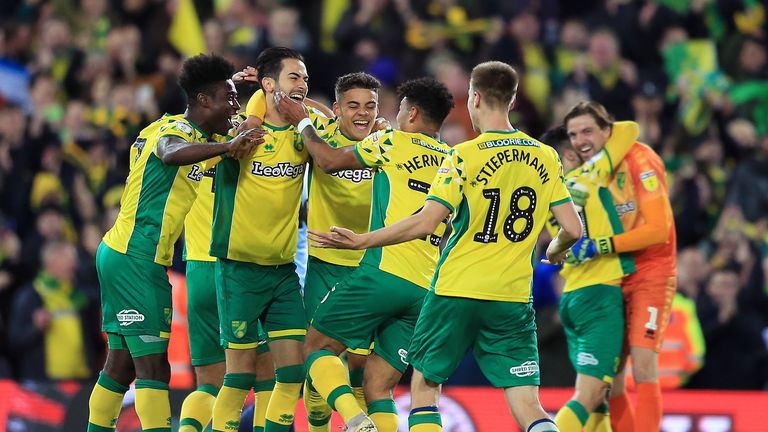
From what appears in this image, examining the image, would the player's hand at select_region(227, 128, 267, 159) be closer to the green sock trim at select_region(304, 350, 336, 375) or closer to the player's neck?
the player's neck

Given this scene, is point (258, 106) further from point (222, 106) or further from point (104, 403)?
point (104, 403)

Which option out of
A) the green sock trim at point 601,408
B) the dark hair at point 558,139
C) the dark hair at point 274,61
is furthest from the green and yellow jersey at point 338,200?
the green sock trim at point 601,408

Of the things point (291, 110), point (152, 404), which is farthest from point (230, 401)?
point (291, 110)

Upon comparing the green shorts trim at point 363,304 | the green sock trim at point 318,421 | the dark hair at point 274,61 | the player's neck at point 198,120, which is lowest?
the green sock trim at point 318,421

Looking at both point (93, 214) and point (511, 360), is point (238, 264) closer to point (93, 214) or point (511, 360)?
point (511, 360)

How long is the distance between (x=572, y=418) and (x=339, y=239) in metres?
3.04

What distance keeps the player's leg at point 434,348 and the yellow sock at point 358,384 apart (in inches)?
54.3

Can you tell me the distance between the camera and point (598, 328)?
9695 mm

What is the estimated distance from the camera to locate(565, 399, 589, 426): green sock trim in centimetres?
947

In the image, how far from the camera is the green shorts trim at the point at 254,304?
8.55m

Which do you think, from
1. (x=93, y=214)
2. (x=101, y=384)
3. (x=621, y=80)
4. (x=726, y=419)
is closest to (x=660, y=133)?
(x=621, y=80)

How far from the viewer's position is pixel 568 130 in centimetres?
998

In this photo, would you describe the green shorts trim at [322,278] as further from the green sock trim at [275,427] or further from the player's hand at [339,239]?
the player's hand at [339,239]

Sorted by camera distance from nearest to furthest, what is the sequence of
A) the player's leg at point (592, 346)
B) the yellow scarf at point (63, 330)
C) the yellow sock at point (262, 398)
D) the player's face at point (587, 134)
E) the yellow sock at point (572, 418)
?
Answer: the yellow sock at point (262, 398) → the yellow sock at point (572, 418) → the player's leg at point (592, 346) → the player's face at point (587, 134) → the yellow scarf at point (63, 330)
